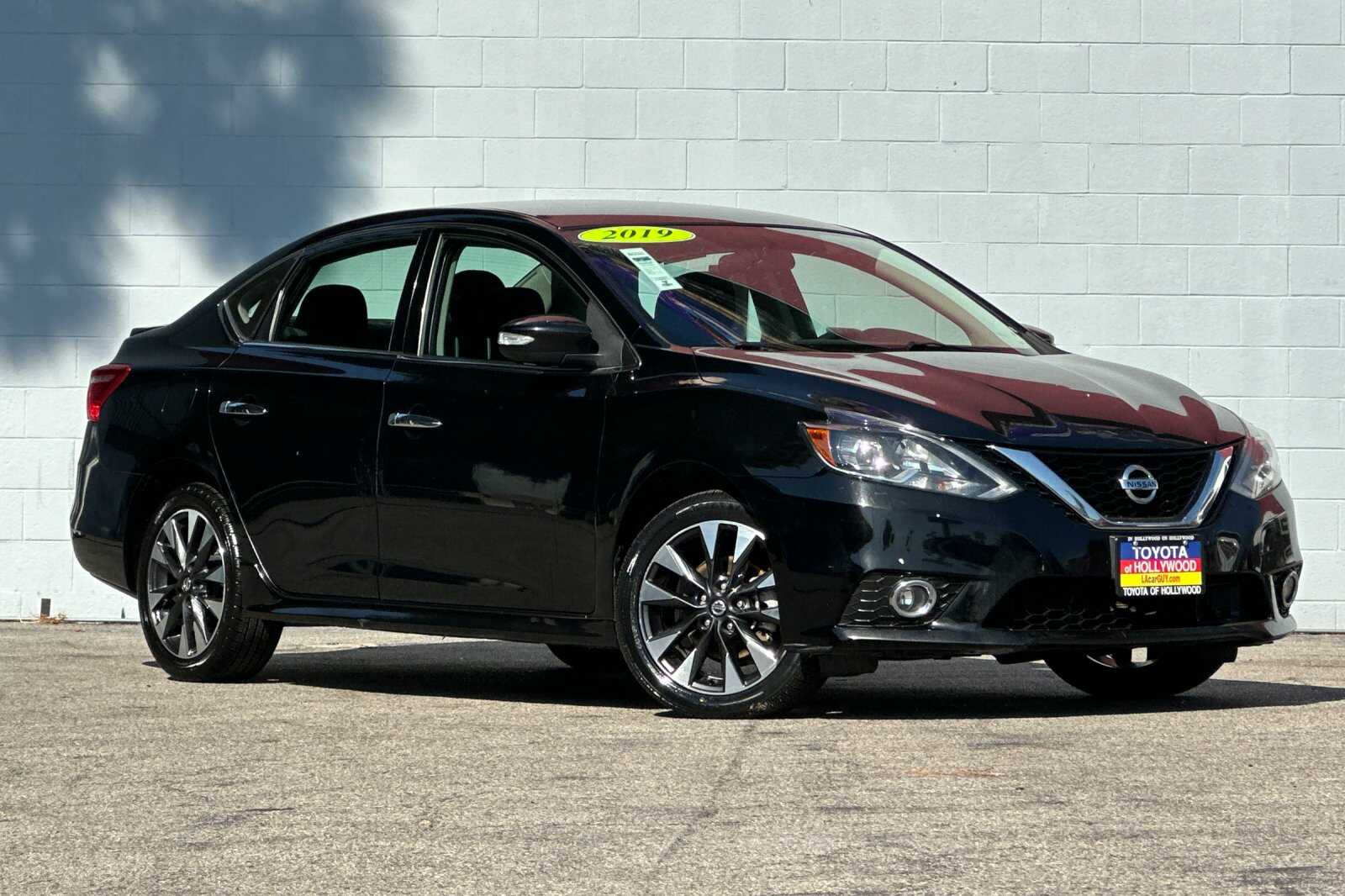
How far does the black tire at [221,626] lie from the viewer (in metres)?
7.87

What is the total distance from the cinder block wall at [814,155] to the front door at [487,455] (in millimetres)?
3901

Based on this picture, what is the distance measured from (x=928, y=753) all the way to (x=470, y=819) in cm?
146

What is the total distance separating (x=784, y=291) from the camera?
290 inches

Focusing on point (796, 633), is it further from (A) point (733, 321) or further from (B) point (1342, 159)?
(B) point (1342, 159)

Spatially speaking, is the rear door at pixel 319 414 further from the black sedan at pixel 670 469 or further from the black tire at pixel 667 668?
the black tire at pixel 667 668

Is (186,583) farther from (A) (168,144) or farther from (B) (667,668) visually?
(A) (168,144)

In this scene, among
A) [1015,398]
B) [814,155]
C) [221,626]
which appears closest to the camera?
[1015,398]

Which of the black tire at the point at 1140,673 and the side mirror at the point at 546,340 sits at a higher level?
the side mirror at the point at 546,340

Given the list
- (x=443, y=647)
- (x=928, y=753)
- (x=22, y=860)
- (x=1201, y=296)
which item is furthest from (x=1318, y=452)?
(x=22, y=860)

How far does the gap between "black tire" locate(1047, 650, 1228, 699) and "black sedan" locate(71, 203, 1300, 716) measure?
0.01 meters

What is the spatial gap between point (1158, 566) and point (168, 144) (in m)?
6.66

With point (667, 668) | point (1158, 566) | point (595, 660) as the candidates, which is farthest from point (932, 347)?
point (595, 660)

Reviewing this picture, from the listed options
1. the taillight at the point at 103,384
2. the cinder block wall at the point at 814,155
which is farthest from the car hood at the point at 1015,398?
the cinder block wall at the point at 814,155

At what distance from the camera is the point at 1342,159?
37.5ft
